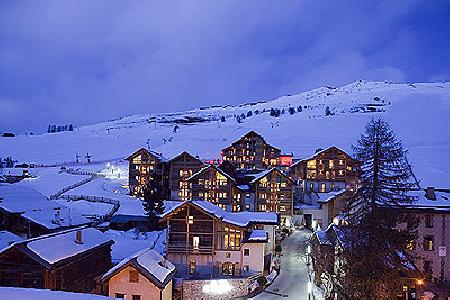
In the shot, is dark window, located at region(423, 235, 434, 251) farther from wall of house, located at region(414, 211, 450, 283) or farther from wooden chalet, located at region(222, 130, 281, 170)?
wooden chalet, located at region(222, 130, 281, 170)

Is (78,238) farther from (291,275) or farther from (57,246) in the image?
(291,275)

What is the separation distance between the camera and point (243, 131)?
141m

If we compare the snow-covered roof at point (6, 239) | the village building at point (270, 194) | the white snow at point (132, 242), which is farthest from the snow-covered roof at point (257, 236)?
the snow-covered roof at point (6, 239)

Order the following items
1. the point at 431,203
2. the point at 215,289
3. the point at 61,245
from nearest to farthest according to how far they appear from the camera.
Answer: the point at 61,245, the point at 431,203, the point at 215,289

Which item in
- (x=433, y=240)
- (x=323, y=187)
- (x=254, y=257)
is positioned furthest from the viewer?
(x=323, y=187)

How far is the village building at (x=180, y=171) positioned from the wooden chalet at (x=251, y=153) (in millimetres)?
15439

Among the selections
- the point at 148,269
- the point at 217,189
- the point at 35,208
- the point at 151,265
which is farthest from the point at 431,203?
the point at 35,208

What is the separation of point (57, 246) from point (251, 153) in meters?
53.9

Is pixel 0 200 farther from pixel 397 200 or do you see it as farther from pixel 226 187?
pixel 397 200

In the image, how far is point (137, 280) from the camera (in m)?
24.4

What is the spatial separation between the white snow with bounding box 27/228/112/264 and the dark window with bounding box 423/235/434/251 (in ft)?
70.8

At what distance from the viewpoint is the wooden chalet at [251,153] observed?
76438 millimetres

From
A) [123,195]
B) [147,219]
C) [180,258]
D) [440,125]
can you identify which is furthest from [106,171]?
[440,125]

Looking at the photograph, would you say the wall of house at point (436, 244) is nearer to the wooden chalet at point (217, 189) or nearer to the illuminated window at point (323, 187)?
the wooden chalet at point (217, 189)
